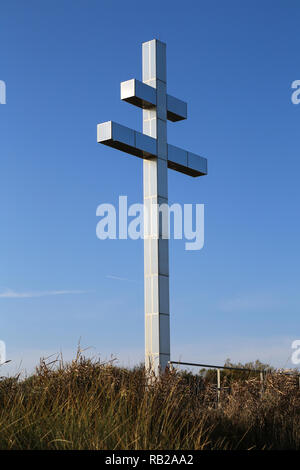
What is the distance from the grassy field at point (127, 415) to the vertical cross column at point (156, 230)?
4.85 feet

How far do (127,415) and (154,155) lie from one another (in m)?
6.95

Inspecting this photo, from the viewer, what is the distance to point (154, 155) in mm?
13320

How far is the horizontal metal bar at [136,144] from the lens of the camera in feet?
41.4

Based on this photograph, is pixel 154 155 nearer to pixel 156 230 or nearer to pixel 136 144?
pixel 136 144

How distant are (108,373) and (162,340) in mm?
3188

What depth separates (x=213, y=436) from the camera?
7629mm

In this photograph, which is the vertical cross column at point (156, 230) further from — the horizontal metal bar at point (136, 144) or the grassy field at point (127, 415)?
the grassy field at point (127, 415)

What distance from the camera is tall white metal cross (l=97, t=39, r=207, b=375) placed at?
497 inches

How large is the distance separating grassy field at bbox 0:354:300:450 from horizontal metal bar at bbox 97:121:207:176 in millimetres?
4366

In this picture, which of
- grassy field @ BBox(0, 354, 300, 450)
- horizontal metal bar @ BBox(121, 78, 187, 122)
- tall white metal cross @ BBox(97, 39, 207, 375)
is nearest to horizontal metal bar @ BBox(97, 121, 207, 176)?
tall white metal cross @ BBox(97, 39, 207, 375)

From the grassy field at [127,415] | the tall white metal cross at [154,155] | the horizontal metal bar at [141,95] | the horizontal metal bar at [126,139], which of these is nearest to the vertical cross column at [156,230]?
the tall white metal cross at [154,155]

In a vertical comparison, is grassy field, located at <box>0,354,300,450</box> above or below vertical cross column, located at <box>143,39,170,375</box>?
below

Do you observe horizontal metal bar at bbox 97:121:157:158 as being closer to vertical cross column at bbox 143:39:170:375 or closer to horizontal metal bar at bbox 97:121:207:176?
horizontal metal bar at bbox 97:121:207:176
